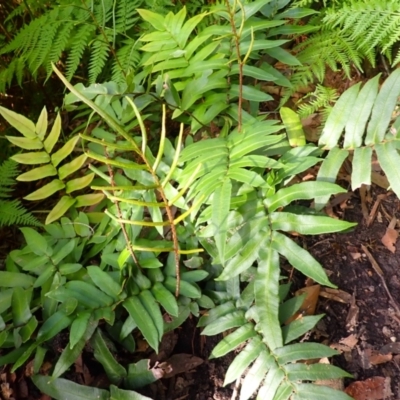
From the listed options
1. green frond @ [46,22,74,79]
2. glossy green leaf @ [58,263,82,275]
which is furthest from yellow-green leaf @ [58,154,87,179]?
green frond @ [46,22,74,79]

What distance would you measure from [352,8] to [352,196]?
829 mm

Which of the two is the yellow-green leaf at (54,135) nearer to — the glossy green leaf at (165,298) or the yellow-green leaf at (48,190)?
the yellow-green leaf at (48,190)

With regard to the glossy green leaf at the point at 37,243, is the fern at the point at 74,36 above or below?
above

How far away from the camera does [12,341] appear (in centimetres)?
173

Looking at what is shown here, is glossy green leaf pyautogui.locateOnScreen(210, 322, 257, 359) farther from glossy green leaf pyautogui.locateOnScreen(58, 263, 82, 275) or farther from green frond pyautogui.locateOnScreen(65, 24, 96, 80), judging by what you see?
green frond pyautogui.locateOnScreen(65, 24, 96, 80)

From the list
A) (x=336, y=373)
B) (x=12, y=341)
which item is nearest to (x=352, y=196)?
(x=336, y=373)

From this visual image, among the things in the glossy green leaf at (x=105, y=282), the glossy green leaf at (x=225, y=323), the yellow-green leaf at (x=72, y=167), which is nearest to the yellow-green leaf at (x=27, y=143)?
the yellow-green leaf at (x=72, y=167)

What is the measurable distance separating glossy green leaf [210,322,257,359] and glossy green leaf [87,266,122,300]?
42 centimetres

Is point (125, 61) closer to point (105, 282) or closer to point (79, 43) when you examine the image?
point (79, 43)

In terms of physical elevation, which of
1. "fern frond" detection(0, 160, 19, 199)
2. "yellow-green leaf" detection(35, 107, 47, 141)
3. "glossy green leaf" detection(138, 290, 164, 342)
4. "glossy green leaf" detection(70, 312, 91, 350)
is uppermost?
"yellow-green leaf" detection(35, 107, 47, 141)

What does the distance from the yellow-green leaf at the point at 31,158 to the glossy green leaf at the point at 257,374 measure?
45.8 inches

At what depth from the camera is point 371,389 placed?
177 centimetres

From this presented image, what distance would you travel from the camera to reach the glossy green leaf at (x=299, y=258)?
4.98 ft

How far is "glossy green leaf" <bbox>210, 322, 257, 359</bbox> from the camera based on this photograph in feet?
5.45
